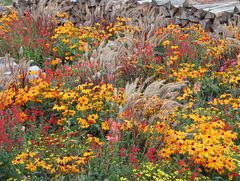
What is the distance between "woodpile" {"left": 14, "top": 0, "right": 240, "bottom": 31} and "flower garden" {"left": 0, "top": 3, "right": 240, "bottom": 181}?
0.39 metres

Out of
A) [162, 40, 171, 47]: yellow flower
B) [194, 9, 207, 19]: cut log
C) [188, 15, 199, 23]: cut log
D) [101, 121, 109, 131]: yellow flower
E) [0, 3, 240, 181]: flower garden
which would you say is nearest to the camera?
[0, 3, 240, 181]: flower garden

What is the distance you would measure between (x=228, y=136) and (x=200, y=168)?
382 millimetres

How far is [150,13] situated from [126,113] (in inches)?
170

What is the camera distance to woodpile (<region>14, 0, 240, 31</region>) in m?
8.95

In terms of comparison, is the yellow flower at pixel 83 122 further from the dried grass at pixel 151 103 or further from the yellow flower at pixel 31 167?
the yellow flower at pixel 31 167

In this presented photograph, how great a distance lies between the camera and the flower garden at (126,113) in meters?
4.72

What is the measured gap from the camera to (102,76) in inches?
258

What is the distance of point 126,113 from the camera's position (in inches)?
209

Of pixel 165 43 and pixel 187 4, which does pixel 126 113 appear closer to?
pixel 165 43

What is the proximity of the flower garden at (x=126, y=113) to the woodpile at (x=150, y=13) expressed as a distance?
39 centimetres

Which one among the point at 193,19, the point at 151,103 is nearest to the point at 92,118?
the point at 151,103

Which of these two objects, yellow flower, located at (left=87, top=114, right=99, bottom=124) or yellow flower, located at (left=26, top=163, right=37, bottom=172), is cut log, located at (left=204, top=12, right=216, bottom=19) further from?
yellow flower, located at (left=26, top=163, right=37, bottom=172)

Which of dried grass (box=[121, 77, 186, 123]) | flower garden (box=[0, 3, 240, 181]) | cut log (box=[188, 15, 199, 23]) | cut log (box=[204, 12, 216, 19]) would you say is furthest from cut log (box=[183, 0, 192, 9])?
dried grass (box=[121, 77, 186, 123])

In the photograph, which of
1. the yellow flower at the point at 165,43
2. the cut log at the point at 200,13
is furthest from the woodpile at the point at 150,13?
the yellow flower at the point at 165,43
